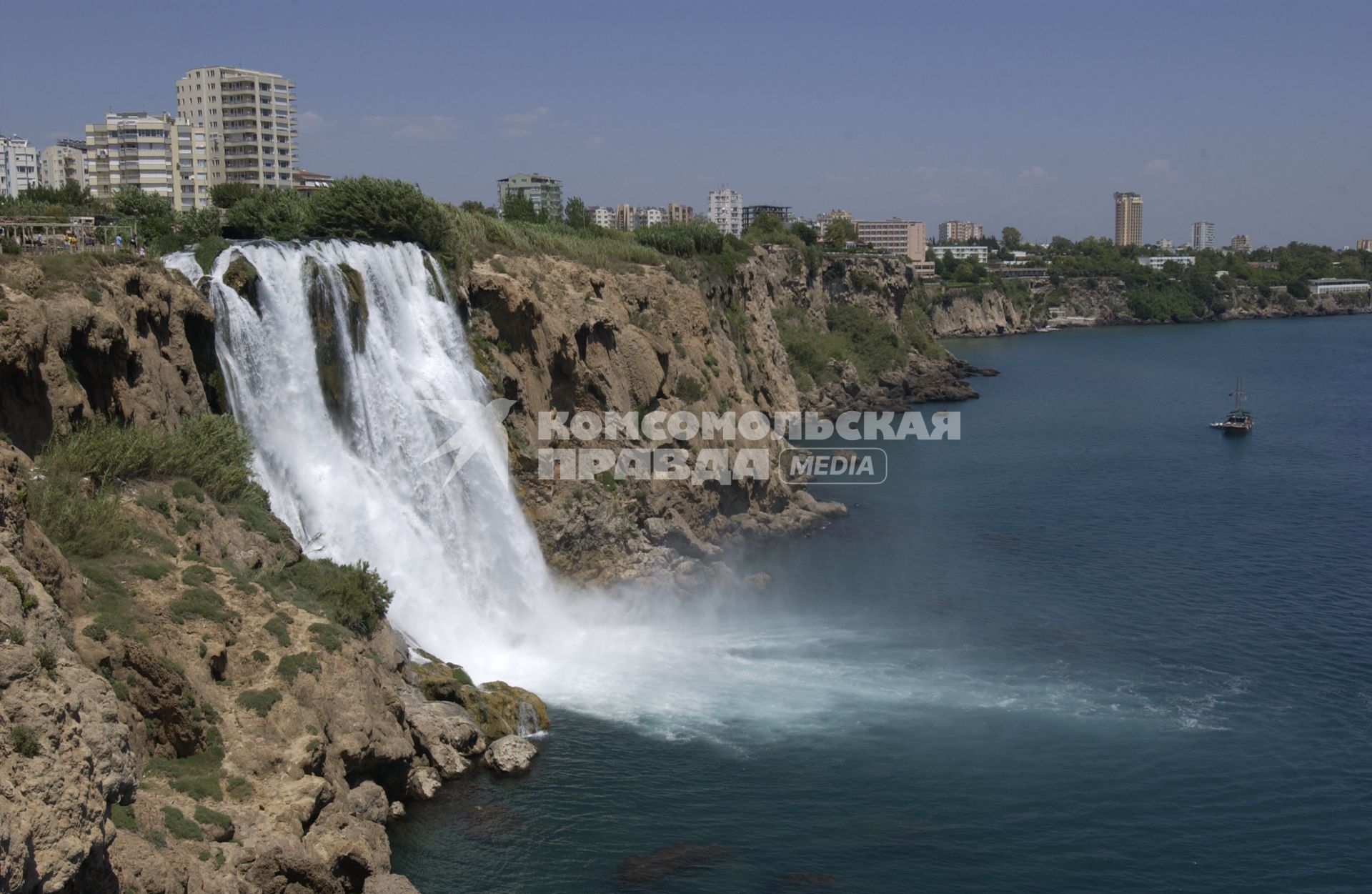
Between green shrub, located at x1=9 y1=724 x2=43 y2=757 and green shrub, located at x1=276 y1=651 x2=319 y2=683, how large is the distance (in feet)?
23.4

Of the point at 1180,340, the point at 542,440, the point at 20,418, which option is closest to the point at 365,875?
the point at 20,418

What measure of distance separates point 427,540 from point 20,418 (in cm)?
1103

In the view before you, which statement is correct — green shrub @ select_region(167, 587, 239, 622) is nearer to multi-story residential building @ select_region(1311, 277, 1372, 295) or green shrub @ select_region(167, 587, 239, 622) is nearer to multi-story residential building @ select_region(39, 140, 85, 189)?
multi-story residential building @ select_region(39, 140, 85, 189)

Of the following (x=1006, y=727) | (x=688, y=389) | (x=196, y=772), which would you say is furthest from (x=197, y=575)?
(x=688, y=389)

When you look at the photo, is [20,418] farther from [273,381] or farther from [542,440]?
[542,440]

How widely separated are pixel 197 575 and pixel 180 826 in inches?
207

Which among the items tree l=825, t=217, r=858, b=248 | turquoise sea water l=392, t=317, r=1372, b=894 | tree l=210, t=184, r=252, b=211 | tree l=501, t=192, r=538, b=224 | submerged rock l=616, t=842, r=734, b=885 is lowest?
submerged rock l=616, t=842, r=734, b=885

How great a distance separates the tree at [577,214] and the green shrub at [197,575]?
34.6m

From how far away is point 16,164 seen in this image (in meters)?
117

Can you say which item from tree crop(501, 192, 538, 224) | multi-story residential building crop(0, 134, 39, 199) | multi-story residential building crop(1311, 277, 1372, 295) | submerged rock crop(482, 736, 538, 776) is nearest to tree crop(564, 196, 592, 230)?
tree crop(501, 192, 538, 224)

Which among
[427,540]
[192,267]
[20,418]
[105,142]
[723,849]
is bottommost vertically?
[723,849]

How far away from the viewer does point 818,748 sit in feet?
75.8

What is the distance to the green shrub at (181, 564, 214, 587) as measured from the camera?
60.9 feet

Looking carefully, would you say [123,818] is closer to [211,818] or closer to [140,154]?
[211,818]
